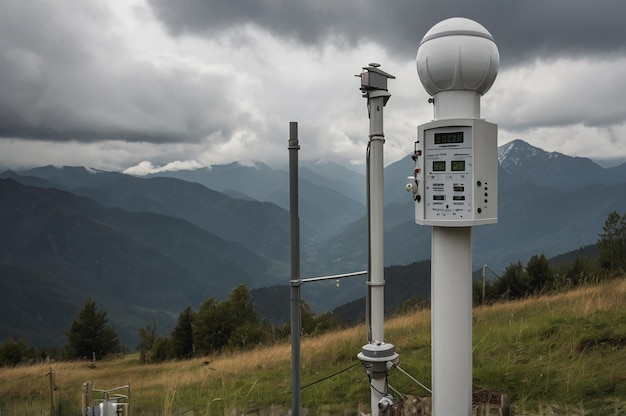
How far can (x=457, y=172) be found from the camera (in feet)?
14.8

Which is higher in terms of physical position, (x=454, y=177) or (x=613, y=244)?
(x=454, y=177)

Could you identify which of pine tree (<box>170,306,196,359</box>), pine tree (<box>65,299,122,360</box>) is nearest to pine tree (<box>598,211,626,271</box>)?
pine tree (<box>170,306,196,359</box>)

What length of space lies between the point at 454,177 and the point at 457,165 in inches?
4.4

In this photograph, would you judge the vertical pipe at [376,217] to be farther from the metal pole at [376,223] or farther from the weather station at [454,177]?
the weather station at [454,177]

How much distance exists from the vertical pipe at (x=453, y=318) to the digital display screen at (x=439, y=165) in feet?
1.87

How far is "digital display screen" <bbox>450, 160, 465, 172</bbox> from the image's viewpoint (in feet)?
14.7

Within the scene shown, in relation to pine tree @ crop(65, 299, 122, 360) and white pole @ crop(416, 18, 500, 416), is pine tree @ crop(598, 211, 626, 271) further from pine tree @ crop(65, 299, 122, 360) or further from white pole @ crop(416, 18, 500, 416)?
pine tree @ crop(65, 299, 122, 360)

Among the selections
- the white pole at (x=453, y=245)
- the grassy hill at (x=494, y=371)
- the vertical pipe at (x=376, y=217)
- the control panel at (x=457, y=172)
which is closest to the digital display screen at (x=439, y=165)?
the control panel at (x=457, y=172)

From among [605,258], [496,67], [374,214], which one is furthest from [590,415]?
[605,258]

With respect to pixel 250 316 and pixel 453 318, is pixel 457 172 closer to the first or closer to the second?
pixel 453 318

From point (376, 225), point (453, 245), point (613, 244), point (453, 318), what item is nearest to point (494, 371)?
point (453, 318)

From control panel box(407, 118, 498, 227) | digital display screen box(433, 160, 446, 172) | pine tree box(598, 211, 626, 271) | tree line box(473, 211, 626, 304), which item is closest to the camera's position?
control panel box(407, 118, 498, 227)

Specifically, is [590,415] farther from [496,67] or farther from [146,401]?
[146,401]

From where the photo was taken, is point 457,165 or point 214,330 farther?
point 214,330
